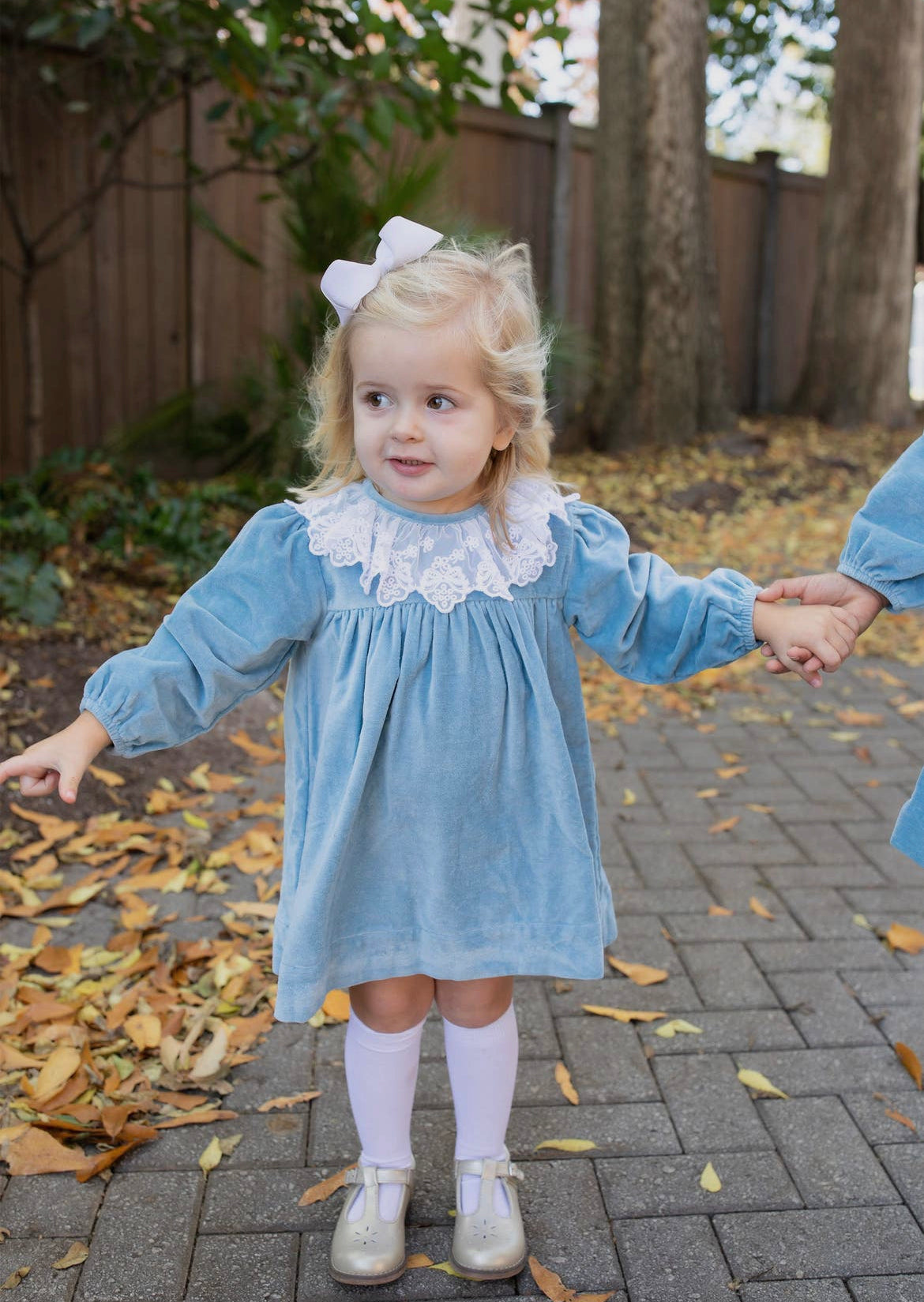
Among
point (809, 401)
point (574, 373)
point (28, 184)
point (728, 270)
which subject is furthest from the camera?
point (728, 270)

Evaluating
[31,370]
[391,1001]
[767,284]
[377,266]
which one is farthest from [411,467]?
[767,284]

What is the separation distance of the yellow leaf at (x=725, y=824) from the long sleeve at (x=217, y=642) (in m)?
2.07

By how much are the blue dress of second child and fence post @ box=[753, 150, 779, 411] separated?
396 inches

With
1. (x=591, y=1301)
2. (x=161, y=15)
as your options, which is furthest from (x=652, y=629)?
(x=161, y=15)

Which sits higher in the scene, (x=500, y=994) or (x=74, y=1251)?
(x=500, y=994)

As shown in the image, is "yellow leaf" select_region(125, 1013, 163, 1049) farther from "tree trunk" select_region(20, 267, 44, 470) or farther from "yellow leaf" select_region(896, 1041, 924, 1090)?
"tree trunk" select_region(20, 267, 44, 470)

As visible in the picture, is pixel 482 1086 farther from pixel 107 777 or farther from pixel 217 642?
pixel 107 777

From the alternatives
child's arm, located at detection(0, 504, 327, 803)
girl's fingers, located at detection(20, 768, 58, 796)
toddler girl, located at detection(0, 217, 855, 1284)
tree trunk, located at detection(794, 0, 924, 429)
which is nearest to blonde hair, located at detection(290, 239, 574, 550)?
toddler girl, located at detection(0, 217, 855, 1284)

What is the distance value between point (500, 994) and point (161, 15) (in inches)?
163

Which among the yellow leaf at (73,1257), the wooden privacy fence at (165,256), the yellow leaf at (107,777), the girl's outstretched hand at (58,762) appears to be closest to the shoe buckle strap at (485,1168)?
the yellow leaf at (73,1257)

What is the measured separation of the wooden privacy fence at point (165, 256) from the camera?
246 inches

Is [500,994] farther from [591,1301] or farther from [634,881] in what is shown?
[634,881]

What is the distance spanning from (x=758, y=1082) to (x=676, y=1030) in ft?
0.74

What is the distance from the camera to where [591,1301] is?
182 centimetres
